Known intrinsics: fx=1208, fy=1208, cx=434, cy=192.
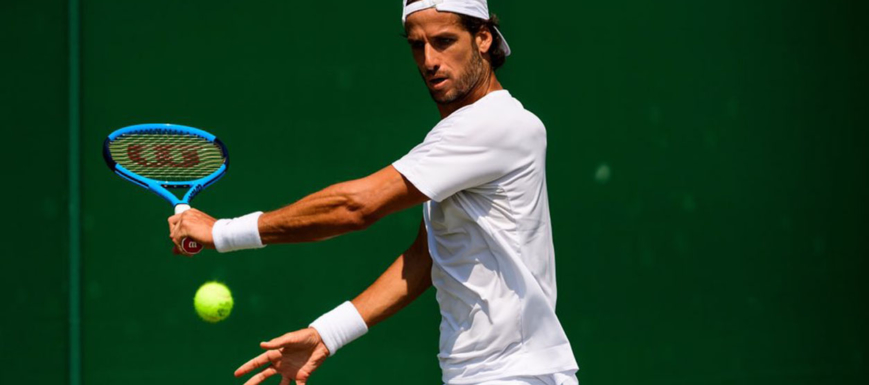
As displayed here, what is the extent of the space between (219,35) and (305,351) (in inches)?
70.4

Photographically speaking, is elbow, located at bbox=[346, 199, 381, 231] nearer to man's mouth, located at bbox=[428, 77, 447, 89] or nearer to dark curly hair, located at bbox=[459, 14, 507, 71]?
man's mouth, located at bbox=[428, 77, 447, 89]

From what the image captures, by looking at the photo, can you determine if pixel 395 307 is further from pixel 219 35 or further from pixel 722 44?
pixel 722 44

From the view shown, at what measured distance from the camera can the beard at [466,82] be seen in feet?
9.87

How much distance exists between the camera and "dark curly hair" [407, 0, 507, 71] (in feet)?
9.98

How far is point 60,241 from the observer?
174 inches

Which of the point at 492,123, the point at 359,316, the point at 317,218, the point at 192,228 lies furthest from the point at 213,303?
the point at 492,123

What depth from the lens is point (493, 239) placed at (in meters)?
2.90

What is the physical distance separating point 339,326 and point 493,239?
1.65 feet

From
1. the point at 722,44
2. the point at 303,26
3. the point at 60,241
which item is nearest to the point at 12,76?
the point at 60,241

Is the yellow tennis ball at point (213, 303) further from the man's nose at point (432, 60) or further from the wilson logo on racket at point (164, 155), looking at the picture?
the man's nose at point (432, 60)

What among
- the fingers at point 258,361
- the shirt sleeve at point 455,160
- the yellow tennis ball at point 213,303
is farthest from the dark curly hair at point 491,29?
the yellow tennis ball at point 213,303

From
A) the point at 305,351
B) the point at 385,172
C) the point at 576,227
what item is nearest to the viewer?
the point at 385,172

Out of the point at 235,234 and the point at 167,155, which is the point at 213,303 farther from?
the point at 235,234

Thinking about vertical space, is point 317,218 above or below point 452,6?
below
